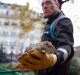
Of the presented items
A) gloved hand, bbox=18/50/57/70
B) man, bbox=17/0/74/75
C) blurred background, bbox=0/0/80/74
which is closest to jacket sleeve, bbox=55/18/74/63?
man, bbox=17/0/74/75

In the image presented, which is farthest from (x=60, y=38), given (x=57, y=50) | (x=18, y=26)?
(x=18, y=26)

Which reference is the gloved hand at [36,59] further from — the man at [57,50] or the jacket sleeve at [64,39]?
the jacket sleeve at [64,39]

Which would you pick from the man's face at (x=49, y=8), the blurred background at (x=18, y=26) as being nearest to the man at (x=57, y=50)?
the man's face at (x=49, y=8)

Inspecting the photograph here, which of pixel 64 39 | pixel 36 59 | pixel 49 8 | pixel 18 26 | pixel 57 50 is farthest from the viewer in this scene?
pixel 18 26

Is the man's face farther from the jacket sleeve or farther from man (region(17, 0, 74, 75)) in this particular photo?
Result: the jacket sleeve

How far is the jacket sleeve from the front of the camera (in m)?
1.74

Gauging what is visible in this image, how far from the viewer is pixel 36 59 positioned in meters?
1.61

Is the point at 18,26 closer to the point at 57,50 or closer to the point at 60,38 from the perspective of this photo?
the point at 60,38

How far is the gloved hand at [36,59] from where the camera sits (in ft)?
5.23

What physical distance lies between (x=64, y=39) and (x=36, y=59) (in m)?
0.32

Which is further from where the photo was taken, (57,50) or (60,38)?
(60,38)

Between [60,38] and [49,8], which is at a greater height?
[49,8]

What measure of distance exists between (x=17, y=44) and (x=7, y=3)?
741 mm

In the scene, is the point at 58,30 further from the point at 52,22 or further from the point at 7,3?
the point at 7,3
